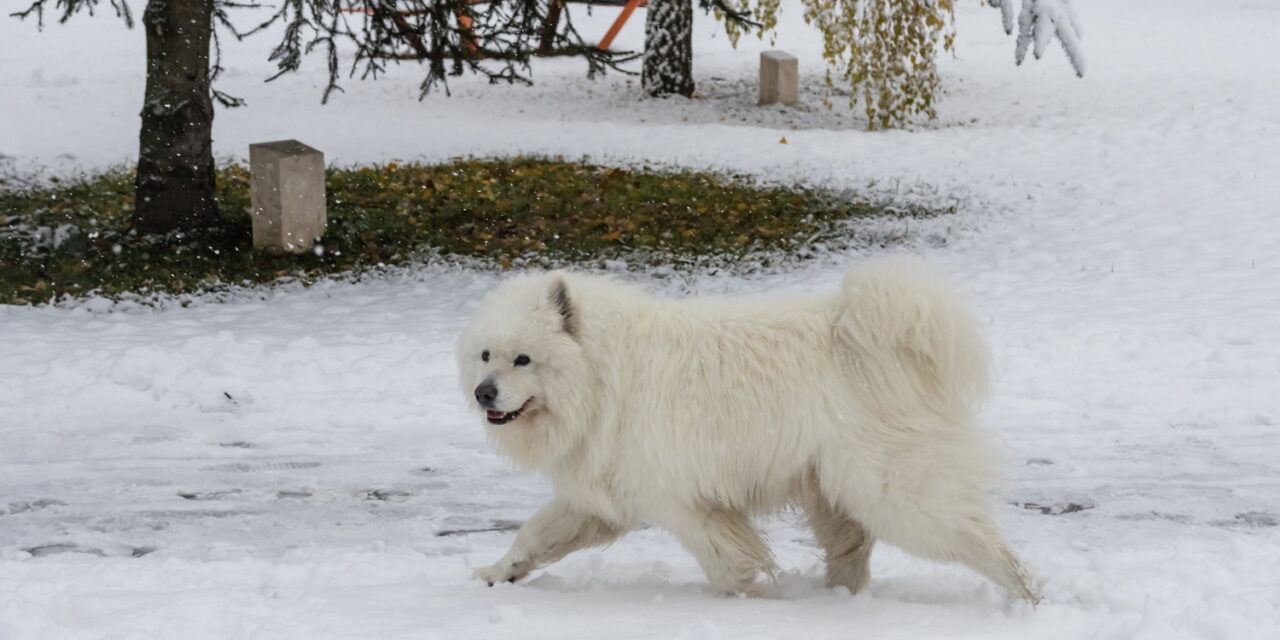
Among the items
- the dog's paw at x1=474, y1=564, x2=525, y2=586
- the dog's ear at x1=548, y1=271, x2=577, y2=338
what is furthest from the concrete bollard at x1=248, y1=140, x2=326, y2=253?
the dog's ear at x1=548, y1=271, x2=577, y2=338

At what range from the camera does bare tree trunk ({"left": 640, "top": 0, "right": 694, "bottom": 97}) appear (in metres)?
18.7

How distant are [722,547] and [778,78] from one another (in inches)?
593

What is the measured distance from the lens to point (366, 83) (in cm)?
2109

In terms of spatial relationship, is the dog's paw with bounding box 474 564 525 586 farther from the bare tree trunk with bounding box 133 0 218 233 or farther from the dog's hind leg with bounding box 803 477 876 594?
the bare tree trunk with bounding box 133 0 218 233

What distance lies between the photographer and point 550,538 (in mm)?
5035

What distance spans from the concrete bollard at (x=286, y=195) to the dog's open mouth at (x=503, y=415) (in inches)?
285

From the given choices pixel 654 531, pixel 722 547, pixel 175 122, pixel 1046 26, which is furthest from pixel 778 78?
pixel 722 547

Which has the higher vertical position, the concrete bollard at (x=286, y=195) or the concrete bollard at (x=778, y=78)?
the concrete bollard at (x=778, y=78)

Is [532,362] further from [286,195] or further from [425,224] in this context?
[425,224]

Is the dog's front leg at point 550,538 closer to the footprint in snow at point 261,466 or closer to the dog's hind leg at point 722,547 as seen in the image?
the dog's hind leg at point 722,547

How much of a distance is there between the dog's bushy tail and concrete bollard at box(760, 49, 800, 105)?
1462 cm

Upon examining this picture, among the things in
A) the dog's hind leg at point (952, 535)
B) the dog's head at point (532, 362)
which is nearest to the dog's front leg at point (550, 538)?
the dog's head at point (532, 362)

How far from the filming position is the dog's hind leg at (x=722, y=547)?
4734 mm

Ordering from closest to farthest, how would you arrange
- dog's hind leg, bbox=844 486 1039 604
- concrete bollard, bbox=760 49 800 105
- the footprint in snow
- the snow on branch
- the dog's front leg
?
dog's hind leg, bbox=844 486 1039 604, the dog's front leg, the footprint in snow, the snow on branch, concrete bollard, bbox=760 49 800 105
